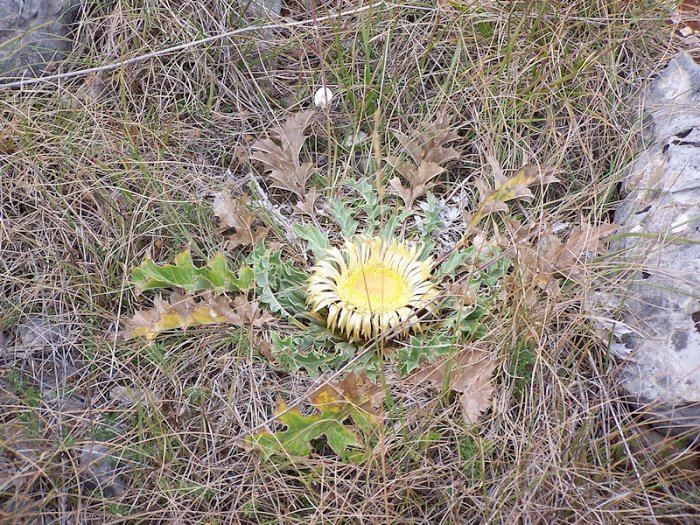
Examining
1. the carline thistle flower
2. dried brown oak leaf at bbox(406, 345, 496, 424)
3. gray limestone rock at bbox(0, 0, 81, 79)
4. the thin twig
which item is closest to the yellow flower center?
the carline thistle flower

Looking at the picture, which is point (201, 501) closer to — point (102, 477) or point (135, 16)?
point (102, 477)

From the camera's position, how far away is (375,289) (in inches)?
95.1

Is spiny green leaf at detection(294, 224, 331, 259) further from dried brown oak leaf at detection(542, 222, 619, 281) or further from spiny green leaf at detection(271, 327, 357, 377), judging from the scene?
dried brown oak leaf at detection(542, 222, 619, 281)

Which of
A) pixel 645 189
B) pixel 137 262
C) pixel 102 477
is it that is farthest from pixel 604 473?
pixel 137 262

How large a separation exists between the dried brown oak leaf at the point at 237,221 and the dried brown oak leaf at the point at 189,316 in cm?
28

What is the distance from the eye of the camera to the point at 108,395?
2262 mm

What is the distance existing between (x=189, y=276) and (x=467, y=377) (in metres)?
0.96

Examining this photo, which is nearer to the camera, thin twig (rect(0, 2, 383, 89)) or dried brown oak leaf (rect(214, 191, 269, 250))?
dried brown oak leaf (rect(214, 191, 269, 250))

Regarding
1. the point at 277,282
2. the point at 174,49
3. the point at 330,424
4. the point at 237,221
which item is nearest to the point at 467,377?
the point at 330,424

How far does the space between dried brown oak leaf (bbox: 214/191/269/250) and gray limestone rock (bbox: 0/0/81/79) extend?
934 mm

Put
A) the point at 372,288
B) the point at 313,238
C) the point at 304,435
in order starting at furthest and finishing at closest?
the point at 313,238, the point at 372,288, the point at 304,435

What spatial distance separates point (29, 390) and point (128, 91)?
4.25 ft

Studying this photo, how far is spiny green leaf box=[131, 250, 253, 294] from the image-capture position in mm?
2359

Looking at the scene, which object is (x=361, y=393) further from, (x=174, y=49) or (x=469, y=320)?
(x=174, y=49)
